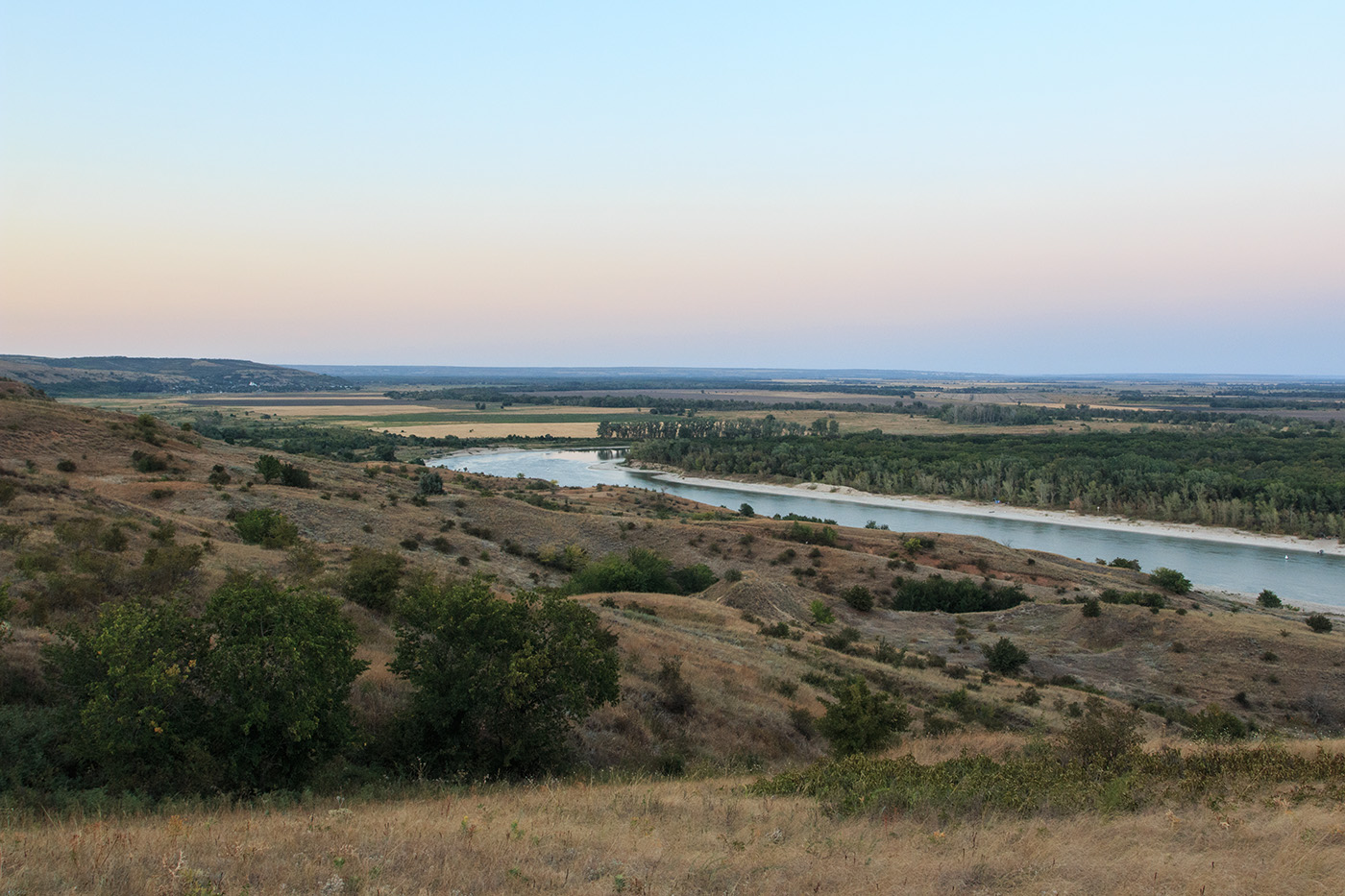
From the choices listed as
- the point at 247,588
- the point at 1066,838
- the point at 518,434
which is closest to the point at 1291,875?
the point at 1066,838

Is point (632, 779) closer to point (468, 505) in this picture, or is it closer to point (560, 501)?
point (468, 505)

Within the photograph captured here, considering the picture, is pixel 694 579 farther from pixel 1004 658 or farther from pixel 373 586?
pixel 373 586

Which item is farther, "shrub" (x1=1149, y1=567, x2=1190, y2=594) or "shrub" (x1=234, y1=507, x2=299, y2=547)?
"shrub" (x1=1149, y1=567, x2=1190, y2=594)

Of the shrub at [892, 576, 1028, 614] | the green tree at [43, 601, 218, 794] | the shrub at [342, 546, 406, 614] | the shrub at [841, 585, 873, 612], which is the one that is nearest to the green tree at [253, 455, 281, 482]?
the shrub at [342, 546, 406, 614]

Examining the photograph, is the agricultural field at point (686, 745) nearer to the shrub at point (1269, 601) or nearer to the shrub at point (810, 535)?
the shrub at point (1269, 601)

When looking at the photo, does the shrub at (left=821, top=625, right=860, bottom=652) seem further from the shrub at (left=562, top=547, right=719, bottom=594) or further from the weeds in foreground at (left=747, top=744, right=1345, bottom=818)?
the weeds in foreground at (left=747, top=744, right=1345, bottom=818)

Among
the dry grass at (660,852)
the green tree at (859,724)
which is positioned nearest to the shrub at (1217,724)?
the green tree at (859,724)

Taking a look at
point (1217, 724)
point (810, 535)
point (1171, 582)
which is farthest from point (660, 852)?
point (1171, 582)

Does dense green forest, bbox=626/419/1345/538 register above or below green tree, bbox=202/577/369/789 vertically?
below
